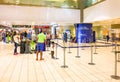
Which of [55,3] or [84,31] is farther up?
[55,3]

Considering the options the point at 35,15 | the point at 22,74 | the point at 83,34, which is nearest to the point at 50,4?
the point at 35,15

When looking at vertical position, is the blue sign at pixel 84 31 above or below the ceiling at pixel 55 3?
below

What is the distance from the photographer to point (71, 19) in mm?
18312

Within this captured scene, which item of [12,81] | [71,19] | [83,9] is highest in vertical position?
[83,9]

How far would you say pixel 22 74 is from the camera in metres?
5.07

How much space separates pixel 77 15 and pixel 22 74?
14415 millimetres

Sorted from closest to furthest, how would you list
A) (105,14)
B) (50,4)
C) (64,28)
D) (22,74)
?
(22,74) < (105,14) < (50,4) < (64,28)

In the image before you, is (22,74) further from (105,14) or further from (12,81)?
(105,14)

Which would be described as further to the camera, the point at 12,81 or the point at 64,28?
the point at 64,28

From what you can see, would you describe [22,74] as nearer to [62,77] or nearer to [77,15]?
[62,77]

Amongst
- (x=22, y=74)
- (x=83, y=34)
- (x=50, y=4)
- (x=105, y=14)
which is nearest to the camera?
(x=22, y=74)

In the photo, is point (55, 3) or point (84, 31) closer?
point (84, 31)

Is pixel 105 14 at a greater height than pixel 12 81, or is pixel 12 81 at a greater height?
pixel 105 14

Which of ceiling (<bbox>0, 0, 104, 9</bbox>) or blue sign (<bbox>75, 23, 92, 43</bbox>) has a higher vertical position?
ceiling (<bbox>0, 0, 104, 9</bbox>)
